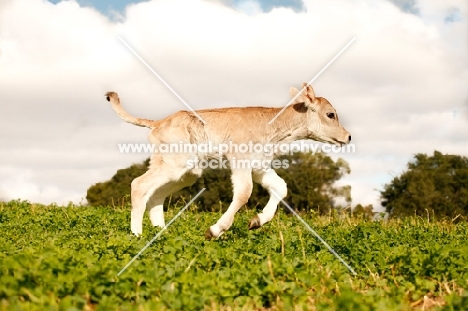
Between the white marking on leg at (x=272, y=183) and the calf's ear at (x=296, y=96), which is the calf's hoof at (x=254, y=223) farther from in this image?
the calf's ear at (x=296, y=96)

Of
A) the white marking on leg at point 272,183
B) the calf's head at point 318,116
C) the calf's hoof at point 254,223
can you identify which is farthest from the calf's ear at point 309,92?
the calf's hoof at point 254,223

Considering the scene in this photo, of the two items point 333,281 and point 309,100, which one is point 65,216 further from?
point 333,281

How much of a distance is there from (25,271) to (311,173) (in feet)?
192

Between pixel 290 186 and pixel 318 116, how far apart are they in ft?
160

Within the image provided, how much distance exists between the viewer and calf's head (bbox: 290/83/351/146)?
12.7m

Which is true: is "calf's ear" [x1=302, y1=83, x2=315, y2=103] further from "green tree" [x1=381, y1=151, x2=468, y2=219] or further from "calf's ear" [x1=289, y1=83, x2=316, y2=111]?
"green tree" [x1=381, y1=151, x2=468, y2=219]

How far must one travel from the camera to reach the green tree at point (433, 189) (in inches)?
2247

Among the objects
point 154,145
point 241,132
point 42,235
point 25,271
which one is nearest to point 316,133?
point 241,132

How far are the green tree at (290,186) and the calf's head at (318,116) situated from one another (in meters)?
41.4

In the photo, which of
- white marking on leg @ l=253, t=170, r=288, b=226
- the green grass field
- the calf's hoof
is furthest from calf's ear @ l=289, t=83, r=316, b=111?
the green grass field

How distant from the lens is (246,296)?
6.37 m

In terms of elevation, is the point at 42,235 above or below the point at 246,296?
above

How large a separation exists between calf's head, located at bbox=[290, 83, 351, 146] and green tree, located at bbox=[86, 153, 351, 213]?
41395mm

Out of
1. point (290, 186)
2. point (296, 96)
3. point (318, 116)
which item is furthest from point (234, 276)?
point (290, 186)
